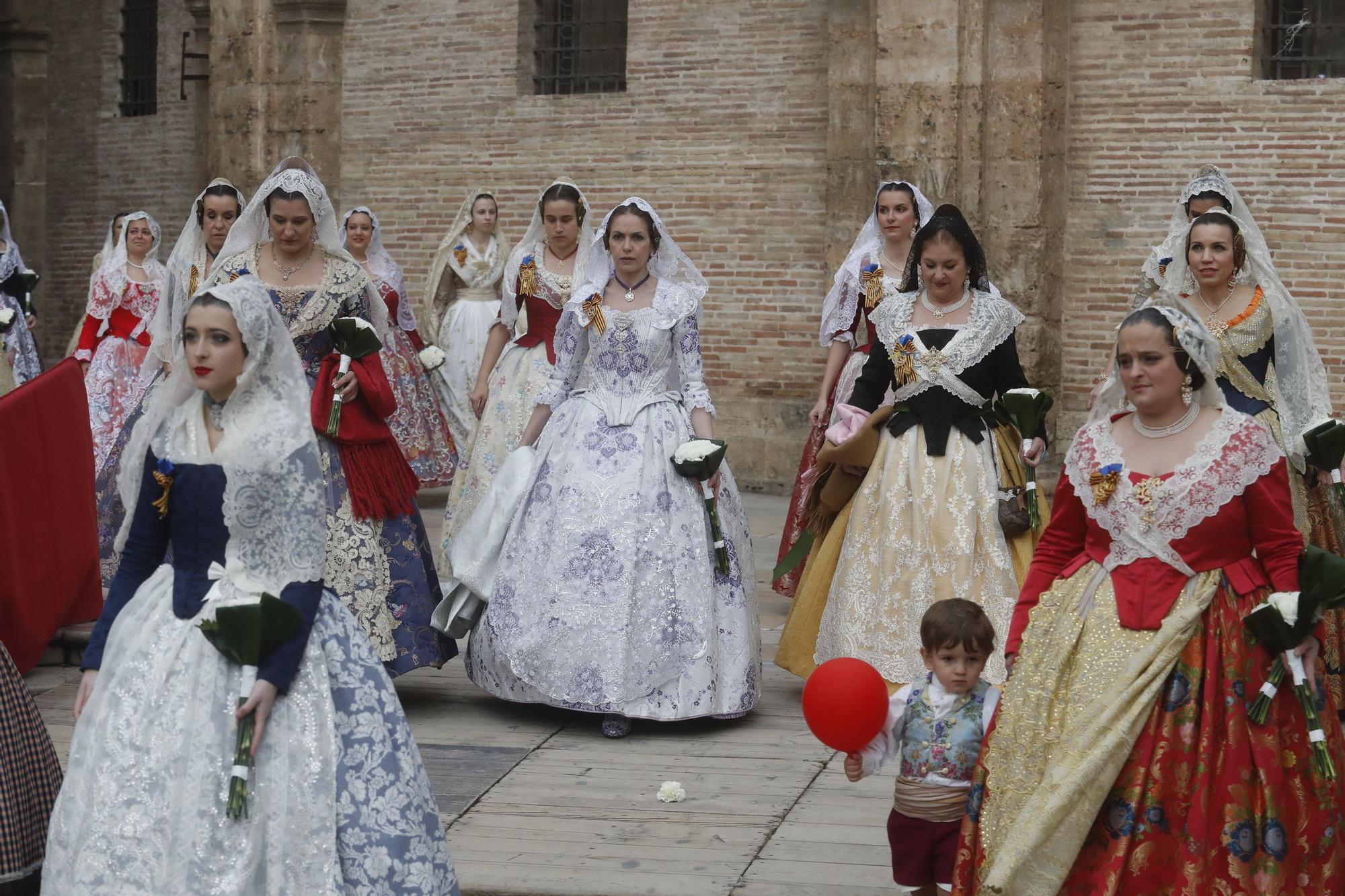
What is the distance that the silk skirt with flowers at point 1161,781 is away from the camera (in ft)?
13.2

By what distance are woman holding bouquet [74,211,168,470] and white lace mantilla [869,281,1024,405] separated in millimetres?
5575

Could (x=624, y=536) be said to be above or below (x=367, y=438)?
below

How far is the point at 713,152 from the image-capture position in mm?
13641

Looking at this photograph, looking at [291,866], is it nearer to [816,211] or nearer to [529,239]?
[529,239]

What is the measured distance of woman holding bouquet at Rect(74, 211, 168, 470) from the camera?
35.0 ft

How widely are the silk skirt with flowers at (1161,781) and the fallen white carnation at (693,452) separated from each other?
2.46 metres

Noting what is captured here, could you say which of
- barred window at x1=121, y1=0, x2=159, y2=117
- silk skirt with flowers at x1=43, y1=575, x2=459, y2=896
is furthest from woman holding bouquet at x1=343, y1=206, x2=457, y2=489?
barred window at x1=121, y1=0, x2=159, y2=117

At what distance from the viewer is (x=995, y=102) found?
12125 millimetres

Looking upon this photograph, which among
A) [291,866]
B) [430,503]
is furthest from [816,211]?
[291,866]

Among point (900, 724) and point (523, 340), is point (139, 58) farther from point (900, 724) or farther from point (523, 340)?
point (900, 724)

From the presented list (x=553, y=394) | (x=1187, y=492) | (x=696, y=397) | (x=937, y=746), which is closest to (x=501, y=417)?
(x=553, y=394)

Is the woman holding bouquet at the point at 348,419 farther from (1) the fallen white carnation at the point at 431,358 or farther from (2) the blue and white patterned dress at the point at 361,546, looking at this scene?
(1) the fallen white carnation at the point at 431,358

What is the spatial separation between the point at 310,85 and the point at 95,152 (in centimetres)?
437

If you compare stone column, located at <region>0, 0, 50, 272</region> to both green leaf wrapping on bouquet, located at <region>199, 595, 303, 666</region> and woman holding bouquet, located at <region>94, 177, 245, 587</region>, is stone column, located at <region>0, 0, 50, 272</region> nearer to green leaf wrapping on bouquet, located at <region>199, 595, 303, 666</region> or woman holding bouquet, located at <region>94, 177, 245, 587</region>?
woman holding bouquet, located at <region>94, 177, 245, 587</region>
